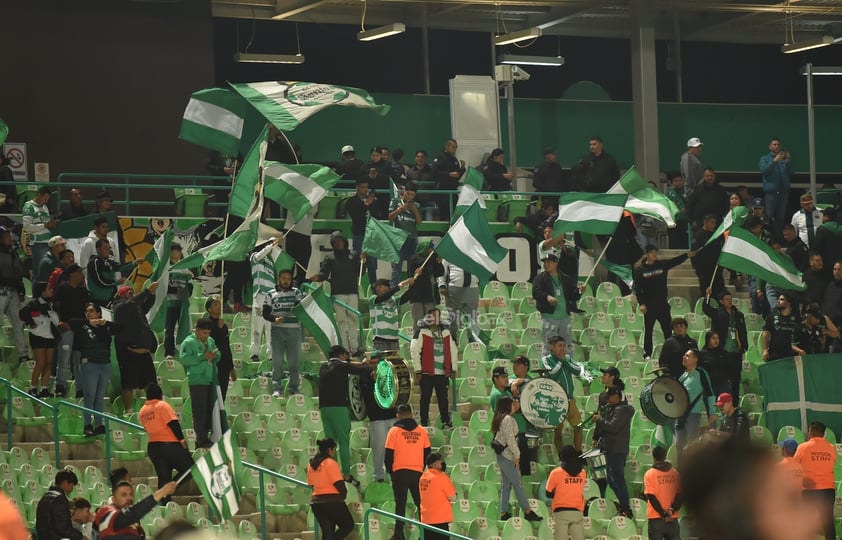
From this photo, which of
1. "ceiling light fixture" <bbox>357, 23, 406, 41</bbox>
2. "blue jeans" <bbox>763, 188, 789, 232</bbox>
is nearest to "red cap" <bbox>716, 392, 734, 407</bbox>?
"blue jeans" <bbox>763, 188, 789, 232</bbox>

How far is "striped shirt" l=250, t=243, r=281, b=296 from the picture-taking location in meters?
19.3

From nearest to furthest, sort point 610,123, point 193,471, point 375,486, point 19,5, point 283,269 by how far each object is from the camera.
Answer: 1. point 193,471
2. point 375,486
3. point 283,269
4. point 19,5
5. point 610,123

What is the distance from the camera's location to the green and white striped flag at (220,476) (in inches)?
463

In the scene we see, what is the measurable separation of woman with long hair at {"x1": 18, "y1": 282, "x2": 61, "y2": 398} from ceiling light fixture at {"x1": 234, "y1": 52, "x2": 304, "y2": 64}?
12722 millimetres

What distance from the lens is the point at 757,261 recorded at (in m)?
20.0

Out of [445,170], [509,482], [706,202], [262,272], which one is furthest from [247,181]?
[706,202]

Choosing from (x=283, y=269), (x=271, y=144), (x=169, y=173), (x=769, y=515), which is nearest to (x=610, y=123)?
(x=169, y=173)

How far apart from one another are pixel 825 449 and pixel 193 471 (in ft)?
26.5

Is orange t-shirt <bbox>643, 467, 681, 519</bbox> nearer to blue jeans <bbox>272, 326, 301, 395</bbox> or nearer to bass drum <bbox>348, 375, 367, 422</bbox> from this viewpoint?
bass drum <bbox>348, 375, 367, 422</bbox>

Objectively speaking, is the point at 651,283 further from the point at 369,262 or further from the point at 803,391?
the point at 369,262

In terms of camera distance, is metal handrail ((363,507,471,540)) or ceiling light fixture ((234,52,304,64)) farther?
ceiling light fixture ((234,52,304,64))

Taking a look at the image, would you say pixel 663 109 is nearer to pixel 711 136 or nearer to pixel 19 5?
pixel 711 136

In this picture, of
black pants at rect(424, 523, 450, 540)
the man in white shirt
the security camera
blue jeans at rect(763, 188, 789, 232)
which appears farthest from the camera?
the security camera

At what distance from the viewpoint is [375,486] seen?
16688 millimetres
